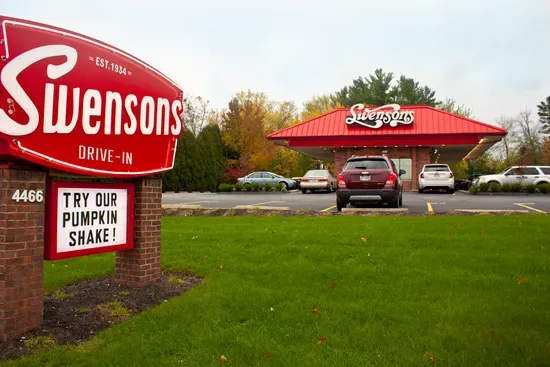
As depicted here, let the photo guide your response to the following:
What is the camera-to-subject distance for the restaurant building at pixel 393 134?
29.5 meters

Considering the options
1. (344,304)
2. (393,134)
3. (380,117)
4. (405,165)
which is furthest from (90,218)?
(405,165)

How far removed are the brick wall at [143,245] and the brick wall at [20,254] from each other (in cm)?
145

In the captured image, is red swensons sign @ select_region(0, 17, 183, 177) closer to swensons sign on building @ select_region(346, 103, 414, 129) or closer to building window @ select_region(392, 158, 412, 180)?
swensons sign on building @ select_region(346, 103, 414, 129)

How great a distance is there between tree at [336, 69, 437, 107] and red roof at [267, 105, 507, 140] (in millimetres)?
23788

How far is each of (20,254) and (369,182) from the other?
1032cm

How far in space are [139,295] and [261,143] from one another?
140 feet

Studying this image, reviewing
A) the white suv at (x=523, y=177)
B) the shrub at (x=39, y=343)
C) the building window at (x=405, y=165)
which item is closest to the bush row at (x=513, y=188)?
the white suv at (x=523, y=177)

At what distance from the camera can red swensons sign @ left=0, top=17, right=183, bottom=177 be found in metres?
3.80

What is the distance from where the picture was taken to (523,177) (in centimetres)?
2650

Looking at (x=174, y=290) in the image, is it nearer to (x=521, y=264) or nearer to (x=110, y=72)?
(x=110, y=72)

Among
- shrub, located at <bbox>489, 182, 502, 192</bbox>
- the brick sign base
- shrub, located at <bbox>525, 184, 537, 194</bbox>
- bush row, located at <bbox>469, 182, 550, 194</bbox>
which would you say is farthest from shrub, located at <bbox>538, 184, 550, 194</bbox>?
the brick sign base

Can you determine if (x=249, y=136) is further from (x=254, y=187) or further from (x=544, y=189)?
(x=544, y=189)

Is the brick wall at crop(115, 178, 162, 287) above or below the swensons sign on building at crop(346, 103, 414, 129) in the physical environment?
below

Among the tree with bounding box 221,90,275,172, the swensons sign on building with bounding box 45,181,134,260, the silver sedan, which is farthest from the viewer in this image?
the tree with bounding box 221,90,275,172
